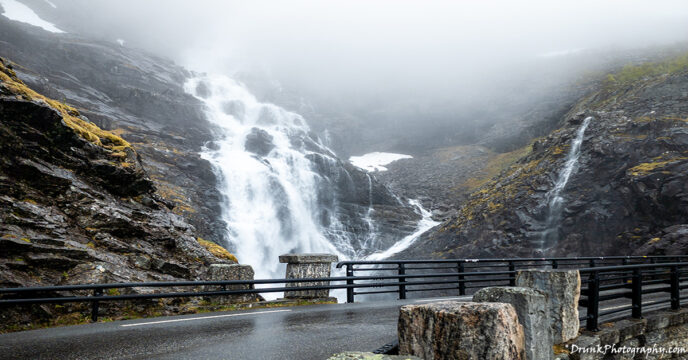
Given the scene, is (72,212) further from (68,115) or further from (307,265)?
(307,265)

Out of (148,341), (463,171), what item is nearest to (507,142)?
(463,171)

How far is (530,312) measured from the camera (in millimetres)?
3938

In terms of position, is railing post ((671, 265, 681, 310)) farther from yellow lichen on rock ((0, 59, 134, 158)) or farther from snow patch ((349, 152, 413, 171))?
snow patch ((349, 152, 413, 171))

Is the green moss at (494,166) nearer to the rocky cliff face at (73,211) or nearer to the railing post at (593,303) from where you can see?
the rocky cliff face at (73,211)

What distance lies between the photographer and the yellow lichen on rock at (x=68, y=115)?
1377cm

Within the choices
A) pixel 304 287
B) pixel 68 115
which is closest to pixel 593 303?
pixel 304 287

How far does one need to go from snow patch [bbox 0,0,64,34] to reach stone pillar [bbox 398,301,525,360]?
11087cm

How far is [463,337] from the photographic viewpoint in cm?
310

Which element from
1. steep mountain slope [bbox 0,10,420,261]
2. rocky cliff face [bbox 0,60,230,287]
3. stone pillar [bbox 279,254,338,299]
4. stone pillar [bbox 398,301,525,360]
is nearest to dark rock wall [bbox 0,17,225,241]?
steep mountain slope [bbox 0,10,420,261]

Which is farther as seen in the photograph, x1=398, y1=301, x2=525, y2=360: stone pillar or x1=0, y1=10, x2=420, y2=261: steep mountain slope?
x1=0, y1=10, x2=420, y2=261: steep mountain slope

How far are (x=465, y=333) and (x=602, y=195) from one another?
29.5 m

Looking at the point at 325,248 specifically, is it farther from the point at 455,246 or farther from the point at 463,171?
the point at 463,171

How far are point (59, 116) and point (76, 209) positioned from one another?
4.04m

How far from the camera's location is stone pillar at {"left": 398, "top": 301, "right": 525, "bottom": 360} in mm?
3049
